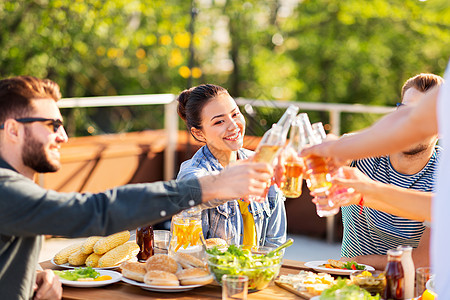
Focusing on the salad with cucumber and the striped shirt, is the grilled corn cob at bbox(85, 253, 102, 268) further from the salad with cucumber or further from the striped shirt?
the striped shirt

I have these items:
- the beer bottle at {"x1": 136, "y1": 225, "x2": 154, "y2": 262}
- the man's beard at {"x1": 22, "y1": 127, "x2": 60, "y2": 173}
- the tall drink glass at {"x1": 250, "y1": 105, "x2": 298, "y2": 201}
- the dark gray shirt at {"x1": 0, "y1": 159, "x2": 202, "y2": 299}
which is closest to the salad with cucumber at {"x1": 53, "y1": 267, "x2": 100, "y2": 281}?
the beer bottle at {"x1": 136, "y1": 225, "x2": 154, "y2": 262}

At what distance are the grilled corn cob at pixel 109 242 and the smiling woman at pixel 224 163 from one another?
1.26ft

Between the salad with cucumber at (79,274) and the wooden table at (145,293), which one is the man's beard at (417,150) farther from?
the salad with cucumber at (79,274)

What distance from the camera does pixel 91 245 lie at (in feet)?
9.25

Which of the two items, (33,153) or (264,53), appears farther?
(264,53)

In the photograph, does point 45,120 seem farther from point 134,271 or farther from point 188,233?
point 188,233

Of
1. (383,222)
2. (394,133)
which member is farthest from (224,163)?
(394,133)

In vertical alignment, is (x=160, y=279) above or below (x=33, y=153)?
below

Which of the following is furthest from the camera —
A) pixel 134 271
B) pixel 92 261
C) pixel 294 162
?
pixel 92 261

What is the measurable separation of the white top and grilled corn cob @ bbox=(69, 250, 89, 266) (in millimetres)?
1662

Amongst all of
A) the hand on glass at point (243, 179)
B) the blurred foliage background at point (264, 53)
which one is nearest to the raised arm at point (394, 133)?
the hand on glass at point (243, 179)

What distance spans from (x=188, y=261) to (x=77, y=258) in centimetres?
55

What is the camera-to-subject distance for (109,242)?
2830 millimetres

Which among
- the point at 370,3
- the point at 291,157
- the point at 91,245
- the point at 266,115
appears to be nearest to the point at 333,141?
the point at 291,157
